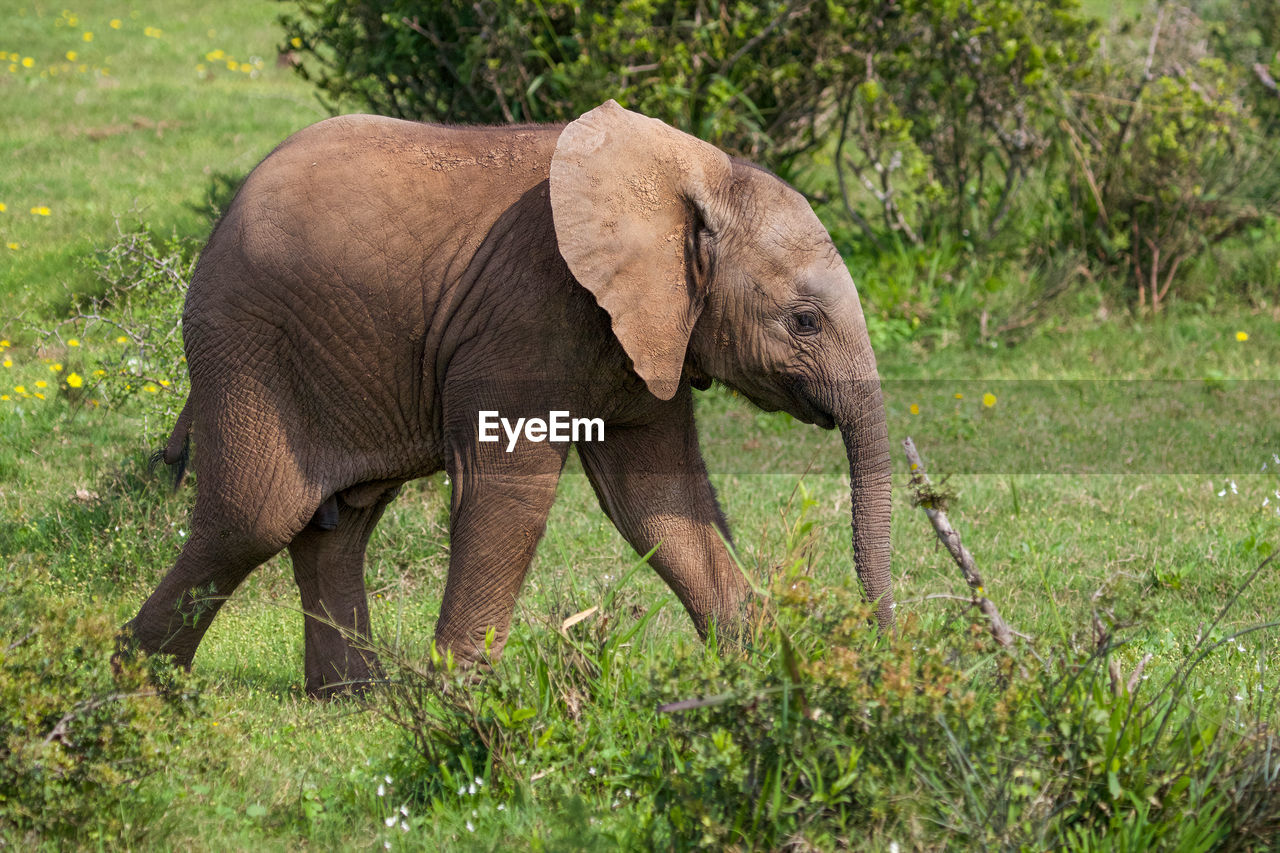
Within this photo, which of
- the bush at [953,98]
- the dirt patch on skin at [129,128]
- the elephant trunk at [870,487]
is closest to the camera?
the elephant trunk at [870,487]

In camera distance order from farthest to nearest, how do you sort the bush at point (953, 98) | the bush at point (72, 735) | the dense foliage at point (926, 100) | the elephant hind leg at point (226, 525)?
1. the bush at point (953, 98)
2. the dense foliage at point (926, 100)
3. the elephant hind leg at point (226, 525)
4. the bush at point (72, 735)

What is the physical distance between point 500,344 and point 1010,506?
3828 mm

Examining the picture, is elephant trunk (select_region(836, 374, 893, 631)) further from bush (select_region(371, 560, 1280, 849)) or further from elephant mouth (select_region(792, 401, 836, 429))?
bush (select_region(371, 560, 1280, 849))

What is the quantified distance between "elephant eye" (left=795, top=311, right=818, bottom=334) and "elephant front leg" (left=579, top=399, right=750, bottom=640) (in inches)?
23.0

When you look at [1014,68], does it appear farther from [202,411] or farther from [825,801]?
[825,801]

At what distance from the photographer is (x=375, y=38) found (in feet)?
31.6

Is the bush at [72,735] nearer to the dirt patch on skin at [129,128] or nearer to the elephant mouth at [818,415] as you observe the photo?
the elephant mouth at [818,415]

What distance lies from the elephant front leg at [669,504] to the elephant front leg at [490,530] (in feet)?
1.26

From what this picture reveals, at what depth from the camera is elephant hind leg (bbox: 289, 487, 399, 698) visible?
5652mm

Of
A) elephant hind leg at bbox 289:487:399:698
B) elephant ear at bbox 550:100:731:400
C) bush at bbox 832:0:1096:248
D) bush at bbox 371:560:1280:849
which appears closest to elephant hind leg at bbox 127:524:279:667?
elephant hind leg at bbox 289:487:399:698

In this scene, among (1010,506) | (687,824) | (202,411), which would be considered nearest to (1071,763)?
(687,824)

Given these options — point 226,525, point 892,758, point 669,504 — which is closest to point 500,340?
point 669,504

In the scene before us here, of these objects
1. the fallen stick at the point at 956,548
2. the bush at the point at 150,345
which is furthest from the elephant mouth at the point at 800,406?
the bush at the point at 150,345

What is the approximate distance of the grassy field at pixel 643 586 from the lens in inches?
146
